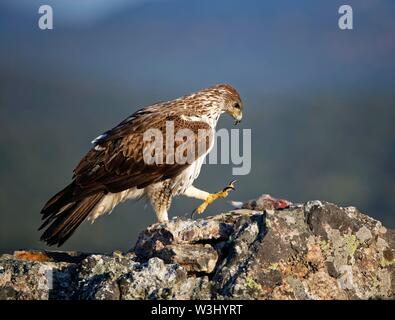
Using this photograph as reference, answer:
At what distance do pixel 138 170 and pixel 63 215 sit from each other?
1.43m

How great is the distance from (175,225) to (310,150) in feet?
443

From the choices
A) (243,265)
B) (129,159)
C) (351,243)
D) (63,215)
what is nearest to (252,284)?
(243,265)

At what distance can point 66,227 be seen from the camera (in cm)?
1491

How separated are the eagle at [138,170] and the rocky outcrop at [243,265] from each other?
Result: 2.31 m

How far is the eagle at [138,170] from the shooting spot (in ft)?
50.4

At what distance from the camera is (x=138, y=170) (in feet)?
51.9

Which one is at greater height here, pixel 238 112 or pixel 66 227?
pixel 238 112

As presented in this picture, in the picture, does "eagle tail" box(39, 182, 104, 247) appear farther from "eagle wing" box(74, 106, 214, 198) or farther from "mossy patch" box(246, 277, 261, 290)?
"mossy patch" box(246, 277, 261, 290)

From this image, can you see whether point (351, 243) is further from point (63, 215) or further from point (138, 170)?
point (63, 215)

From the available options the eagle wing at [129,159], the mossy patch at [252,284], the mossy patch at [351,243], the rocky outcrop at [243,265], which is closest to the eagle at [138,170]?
the eagle wing at [129,159]

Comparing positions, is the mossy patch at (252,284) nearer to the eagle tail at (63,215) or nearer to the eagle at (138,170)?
the eagle at (138,170)

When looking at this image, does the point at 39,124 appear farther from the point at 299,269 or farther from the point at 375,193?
the point at 299,269

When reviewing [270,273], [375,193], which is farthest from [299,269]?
[375,193]

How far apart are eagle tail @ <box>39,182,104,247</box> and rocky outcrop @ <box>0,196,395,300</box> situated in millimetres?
1729
